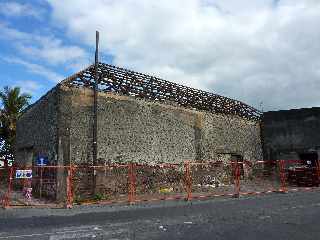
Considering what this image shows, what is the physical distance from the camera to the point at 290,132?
24516mm

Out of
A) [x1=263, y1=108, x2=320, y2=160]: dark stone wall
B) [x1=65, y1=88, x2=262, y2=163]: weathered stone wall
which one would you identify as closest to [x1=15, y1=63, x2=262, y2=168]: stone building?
[x1=65, y1=88, x2=262, y2=163]: weathered stone wall

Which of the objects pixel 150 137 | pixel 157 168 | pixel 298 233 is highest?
pixel 150 137

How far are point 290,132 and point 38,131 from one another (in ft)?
53.1

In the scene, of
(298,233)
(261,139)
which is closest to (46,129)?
(298,233)

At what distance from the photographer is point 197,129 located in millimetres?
19891

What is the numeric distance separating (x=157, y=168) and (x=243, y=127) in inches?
341

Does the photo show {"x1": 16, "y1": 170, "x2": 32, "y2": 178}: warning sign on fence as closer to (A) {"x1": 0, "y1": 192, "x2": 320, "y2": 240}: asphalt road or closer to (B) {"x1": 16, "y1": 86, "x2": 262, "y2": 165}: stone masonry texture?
(B) {"x1": 16, "y1": 86, "x2": 262, "y2": 165}: stone masonry texture

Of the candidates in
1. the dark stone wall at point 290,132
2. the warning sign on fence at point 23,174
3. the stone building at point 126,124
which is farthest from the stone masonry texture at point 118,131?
the dark stone wall at point 290,132

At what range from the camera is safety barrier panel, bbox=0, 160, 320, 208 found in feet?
44.2

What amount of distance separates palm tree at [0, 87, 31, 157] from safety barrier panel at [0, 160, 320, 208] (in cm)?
1021

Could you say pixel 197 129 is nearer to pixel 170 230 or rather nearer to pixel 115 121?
pixel 115 121

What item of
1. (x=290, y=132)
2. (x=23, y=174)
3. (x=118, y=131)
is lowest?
(x=23, y=174)

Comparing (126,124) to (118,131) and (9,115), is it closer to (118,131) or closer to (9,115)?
(118,131)

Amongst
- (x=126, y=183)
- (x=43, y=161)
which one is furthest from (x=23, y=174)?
(x=126, y=183)
